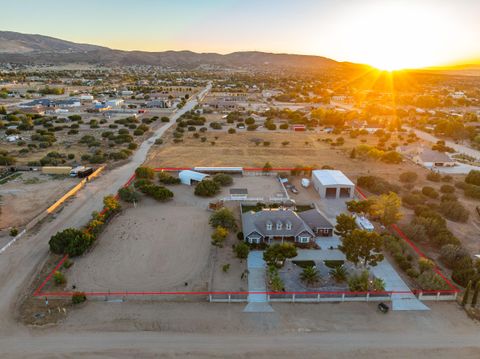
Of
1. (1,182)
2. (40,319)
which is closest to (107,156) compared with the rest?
(1,182)

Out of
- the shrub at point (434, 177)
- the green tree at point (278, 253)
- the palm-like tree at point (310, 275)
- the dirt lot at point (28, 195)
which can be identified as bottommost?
the shrub at point (434, 177)

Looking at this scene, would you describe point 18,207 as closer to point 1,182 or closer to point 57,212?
point 57,212

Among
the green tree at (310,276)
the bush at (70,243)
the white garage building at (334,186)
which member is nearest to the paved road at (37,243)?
the bush at (70,243)

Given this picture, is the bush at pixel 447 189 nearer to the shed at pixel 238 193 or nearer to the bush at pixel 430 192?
the bush at pixel 430 192

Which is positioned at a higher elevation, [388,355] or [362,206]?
[362,206]


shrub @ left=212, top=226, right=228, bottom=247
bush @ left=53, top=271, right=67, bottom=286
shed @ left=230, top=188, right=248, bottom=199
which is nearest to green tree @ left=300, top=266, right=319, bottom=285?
shrub @ left=212, top=226, right=228, bottom=247

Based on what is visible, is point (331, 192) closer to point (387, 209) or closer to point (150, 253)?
point (387, 209)
